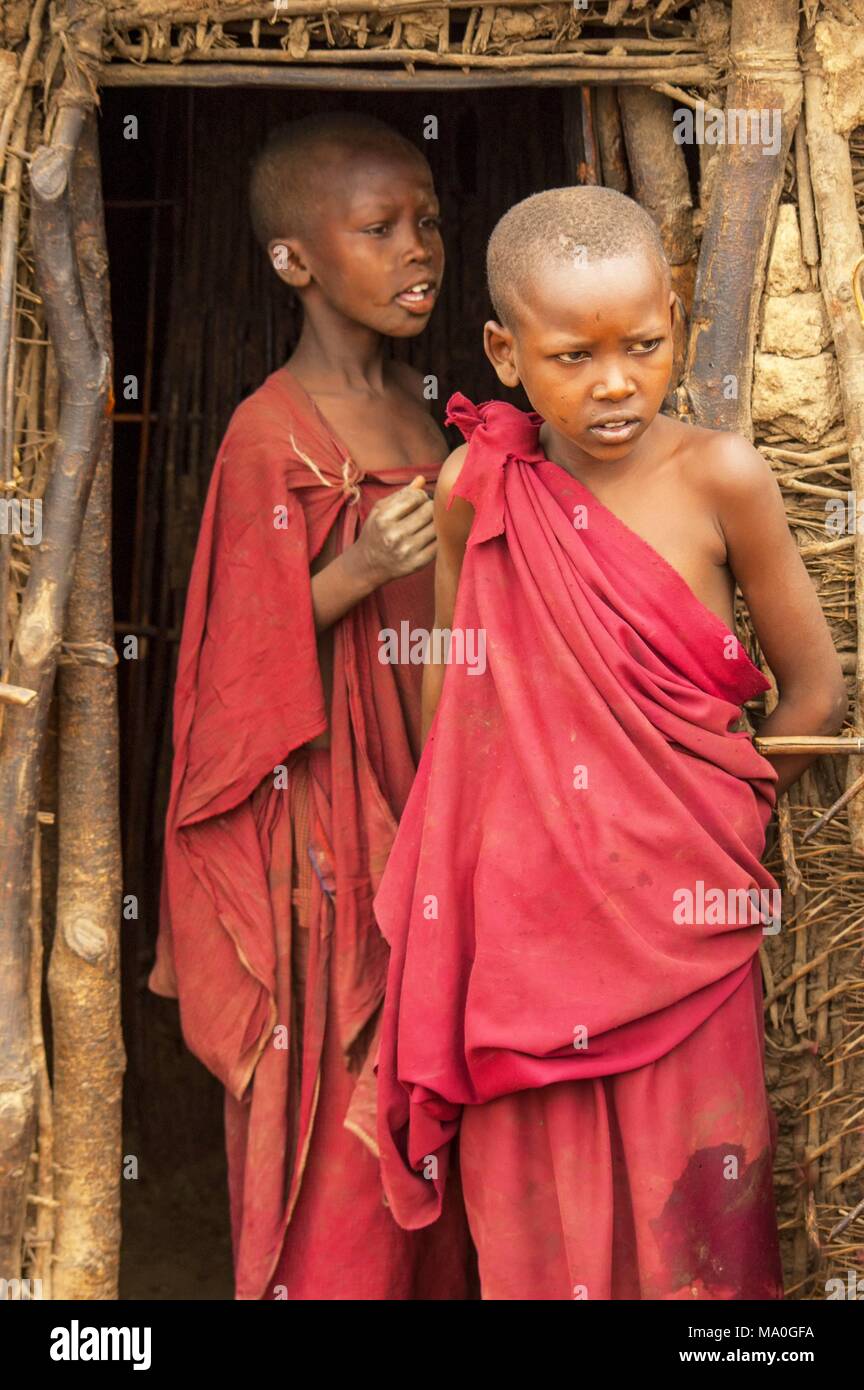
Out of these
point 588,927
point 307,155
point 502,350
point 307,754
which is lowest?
point 588,927

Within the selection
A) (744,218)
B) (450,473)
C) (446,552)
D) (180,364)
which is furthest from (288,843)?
(180,364)

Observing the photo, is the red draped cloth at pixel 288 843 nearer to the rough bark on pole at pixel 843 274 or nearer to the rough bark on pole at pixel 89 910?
the rough bark on pole at pixel 89 910

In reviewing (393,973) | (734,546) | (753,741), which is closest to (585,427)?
(734,546)

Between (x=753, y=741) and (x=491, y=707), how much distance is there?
1.54ft

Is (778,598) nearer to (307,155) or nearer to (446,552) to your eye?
(446,552)

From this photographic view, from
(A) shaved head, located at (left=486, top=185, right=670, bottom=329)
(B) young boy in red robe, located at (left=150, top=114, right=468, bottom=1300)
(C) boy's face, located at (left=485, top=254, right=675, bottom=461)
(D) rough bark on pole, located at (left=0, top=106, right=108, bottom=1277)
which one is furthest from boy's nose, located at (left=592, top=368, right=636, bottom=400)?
(D) rough bark on pole, located at (left=0, top=106, right=108, bottom=1277)

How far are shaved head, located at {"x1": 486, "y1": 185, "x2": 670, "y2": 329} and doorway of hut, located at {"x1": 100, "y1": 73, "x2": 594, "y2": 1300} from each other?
70.4 inches

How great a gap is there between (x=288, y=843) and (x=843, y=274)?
1498 millimetres

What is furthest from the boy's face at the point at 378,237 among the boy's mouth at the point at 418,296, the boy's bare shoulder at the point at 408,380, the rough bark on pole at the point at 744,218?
the rough bark on pole at the point at 744,218

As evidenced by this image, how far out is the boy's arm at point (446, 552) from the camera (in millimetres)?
2826

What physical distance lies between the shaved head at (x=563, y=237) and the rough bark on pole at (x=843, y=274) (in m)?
0.55

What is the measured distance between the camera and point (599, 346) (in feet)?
8.27
